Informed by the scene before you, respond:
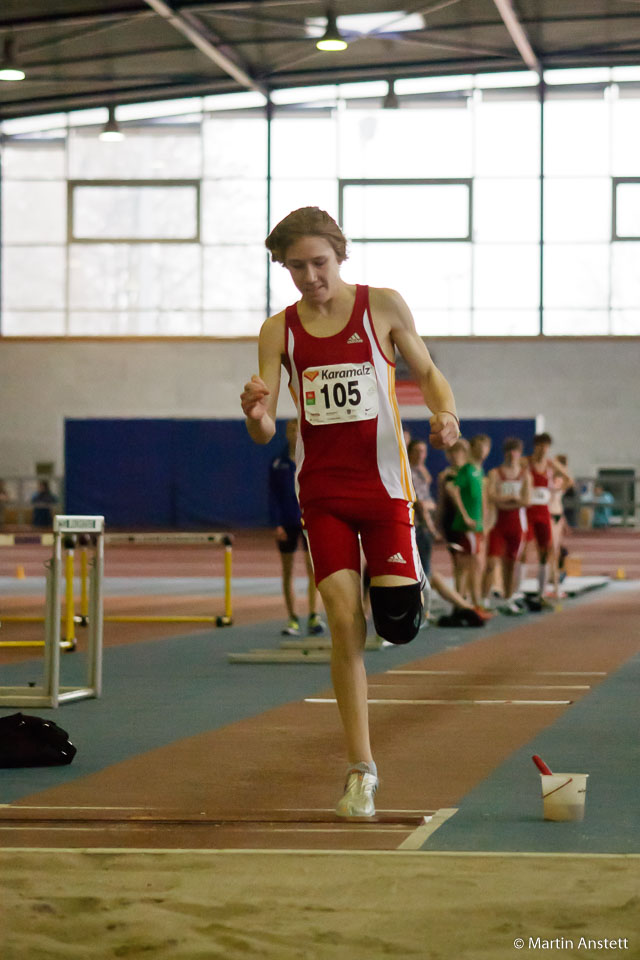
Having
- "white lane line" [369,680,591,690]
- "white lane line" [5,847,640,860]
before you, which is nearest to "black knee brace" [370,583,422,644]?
"white lane line" [5,847,640,860]

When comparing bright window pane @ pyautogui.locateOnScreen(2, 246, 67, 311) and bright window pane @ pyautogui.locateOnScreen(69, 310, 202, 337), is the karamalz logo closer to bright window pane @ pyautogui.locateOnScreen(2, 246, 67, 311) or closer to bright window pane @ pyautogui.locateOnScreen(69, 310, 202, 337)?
bright window pane @ pyautogui.locateOnScreen(69, 310, 202, 337)

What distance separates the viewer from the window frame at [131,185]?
1184 inches

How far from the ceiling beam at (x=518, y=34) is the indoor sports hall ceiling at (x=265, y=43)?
33 mm

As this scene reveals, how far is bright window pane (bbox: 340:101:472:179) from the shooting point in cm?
2967

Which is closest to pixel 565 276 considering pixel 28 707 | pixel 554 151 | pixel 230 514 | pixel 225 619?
pixel 554 151

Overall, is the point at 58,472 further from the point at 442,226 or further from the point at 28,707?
the point at 28,707

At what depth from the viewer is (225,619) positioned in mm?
13000

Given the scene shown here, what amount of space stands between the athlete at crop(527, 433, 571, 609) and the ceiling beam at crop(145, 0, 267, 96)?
13.2m

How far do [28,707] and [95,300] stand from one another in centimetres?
2349

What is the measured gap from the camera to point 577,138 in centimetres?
2923

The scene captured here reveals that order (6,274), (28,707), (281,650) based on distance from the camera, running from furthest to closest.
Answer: (6,274), (281,650), (28,707)

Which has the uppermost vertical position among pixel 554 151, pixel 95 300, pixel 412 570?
pixel 554 151

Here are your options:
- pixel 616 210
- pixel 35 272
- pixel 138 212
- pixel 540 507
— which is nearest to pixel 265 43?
pixel 138 212

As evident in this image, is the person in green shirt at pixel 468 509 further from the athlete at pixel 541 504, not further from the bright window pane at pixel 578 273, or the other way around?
the bright window pane at pixel 578 273
